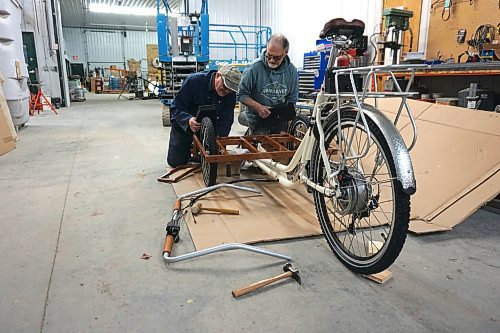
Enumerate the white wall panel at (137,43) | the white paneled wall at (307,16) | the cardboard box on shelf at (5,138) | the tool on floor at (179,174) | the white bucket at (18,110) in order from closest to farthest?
1. the tool on floor at (179,174)
2. the cardboard box on shelf at (5,138)
3. the white bucket at (18,110)
4. the white paneled wall at (307,16)
5. the white wall panel at (137,43)

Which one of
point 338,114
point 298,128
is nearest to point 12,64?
point 298,128

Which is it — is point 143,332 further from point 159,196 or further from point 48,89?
point 48,89

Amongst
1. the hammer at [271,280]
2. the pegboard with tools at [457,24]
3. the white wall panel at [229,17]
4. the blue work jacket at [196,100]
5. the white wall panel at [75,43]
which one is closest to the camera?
the hammer at [271,280]

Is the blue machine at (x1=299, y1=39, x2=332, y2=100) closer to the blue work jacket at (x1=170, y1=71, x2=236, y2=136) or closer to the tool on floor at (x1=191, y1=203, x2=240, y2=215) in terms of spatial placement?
the blue work jacket at (x1=170, y1=71, x2=236, y2=136)

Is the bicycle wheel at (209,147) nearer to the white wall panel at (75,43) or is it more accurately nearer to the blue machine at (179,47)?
the blue machine at (179,47)

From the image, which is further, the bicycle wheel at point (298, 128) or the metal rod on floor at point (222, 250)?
the bicycle wheel at point (298, 128)

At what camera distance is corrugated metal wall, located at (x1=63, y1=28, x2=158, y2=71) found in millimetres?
18734

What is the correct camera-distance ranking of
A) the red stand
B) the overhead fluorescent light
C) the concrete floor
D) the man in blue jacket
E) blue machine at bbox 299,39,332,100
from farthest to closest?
Answer: 1. the overhead fluorescent light
2. the red stand
3. blue machine at bbox 299,39,332,100
4. the man in blue jacket
5. the concrete floor

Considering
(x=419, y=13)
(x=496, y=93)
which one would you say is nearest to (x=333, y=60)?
(x=496, y=93)

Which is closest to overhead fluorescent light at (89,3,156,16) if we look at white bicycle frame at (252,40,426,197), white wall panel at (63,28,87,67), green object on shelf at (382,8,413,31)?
white wall panel at (63,28,87,67)

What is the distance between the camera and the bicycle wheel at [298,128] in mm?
2885

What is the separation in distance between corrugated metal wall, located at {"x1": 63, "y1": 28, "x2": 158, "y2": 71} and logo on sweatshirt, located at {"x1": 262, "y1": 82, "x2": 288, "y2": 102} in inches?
713

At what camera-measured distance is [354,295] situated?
4.61ft

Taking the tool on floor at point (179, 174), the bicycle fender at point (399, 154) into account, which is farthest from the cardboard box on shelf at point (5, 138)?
the bicycle fender at point (399, 154)
